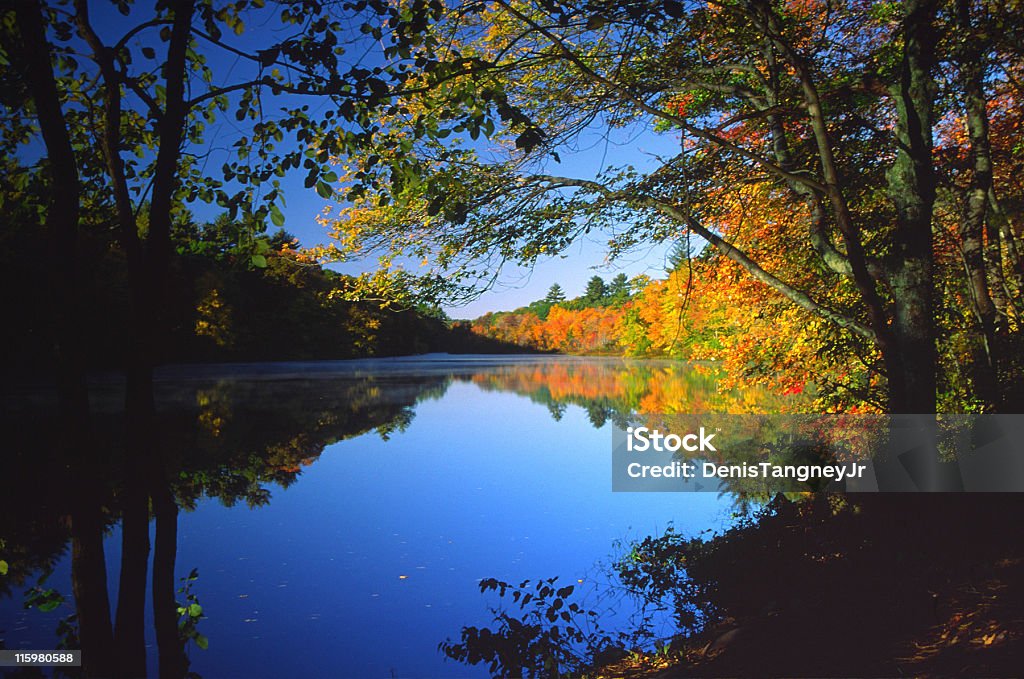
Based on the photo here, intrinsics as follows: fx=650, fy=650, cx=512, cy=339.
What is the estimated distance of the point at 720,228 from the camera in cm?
1126

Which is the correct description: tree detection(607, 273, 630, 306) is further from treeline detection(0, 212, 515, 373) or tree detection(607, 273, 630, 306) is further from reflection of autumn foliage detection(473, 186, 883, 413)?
reflection of autumn foliage detection(473, 186, 883, 413)

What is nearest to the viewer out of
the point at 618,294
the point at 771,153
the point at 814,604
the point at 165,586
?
the point at 165,586

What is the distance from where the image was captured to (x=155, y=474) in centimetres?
352

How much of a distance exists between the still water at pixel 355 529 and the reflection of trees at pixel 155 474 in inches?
3.4

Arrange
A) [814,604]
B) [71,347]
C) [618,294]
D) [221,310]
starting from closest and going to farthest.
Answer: [71,347]
[814,604]
[221,310]
[618,294]

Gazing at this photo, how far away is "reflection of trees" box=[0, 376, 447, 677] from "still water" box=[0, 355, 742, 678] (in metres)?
0.09

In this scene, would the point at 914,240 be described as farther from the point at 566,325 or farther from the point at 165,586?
the point at 566,325

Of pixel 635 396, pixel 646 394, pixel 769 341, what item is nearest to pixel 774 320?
pixel 769 341

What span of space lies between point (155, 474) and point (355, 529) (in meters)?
6.01

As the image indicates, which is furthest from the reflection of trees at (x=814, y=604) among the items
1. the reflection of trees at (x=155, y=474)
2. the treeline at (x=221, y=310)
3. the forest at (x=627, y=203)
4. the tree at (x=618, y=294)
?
the tree at (x=618, y=294)

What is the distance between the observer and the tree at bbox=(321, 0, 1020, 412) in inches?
217

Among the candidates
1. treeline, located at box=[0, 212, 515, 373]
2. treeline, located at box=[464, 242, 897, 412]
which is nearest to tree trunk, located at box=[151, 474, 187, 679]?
treeline, located at box=[0, 212, 515, 373]

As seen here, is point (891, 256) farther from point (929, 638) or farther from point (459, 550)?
point (459, 550)

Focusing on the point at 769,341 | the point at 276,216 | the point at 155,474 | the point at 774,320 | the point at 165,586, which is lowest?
the point at 165,586
